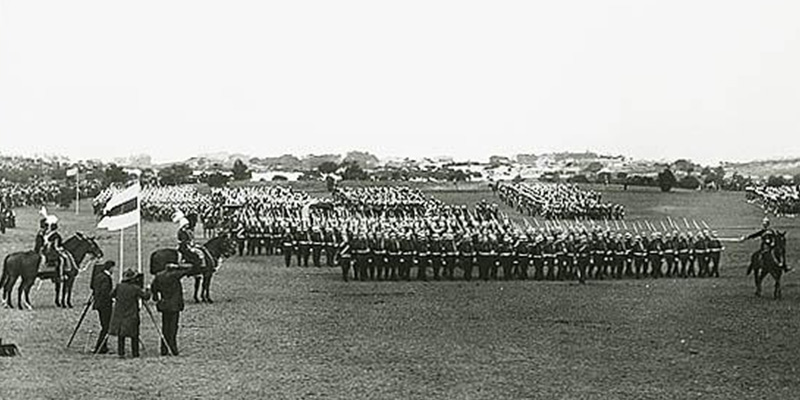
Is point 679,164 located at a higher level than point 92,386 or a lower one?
higher

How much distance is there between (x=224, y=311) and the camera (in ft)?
57.3

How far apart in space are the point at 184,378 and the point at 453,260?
39.6 feet

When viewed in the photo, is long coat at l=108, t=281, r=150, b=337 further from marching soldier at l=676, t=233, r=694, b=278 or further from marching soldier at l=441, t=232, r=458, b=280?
marching soldier at l=676, t=233, r=694, b=278

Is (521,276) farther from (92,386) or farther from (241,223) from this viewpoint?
(92,386)

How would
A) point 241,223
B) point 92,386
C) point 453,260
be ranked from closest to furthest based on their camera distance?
point 92,386 < point 453,260 < point 241,223

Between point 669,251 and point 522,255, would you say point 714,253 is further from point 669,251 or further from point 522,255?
point 522,255

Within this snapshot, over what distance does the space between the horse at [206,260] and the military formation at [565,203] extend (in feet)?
59.1

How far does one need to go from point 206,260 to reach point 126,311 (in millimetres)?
5025

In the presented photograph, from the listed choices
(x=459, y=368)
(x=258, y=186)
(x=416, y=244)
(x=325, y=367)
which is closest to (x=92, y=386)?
(x=325, y=367)

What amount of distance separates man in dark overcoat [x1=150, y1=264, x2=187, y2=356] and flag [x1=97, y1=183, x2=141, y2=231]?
244 centimetres

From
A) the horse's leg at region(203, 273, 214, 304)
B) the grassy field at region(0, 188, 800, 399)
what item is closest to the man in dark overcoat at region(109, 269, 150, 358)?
the grassy field at region(0, 188, 800, 399)

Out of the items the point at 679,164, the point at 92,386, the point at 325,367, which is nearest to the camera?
the point at 92,386

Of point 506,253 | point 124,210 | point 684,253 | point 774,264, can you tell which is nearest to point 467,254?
point 506,253

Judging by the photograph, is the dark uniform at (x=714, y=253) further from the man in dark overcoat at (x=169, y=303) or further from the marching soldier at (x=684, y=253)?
the man in dark overcoat at (x=169, y=303)
